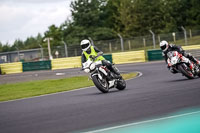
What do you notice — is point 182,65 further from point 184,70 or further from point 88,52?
point 88,52

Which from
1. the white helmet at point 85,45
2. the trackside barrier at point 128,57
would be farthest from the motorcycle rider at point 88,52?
the trackside barrier at point 128,57

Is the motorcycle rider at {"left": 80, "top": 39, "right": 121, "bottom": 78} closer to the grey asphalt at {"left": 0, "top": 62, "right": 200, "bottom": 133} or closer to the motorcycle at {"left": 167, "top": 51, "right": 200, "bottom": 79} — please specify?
the motorcycle at {"left": 167, "top": 51, "right": 200, "bottom": 79}

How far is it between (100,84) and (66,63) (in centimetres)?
2255

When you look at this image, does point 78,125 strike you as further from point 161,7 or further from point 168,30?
point 161,7

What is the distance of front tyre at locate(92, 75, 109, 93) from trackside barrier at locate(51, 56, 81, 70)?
21507 mm

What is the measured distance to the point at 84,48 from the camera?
12.0 metres

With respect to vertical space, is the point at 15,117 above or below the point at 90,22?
below

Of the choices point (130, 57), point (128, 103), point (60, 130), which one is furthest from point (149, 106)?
point (130, 57)

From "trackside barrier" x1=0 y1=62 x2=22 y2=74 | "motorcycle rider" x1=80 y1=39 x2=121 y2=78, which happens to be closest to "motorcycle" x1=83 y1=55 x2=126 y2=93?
"motorcycle rider" x1=80 y1=39 x2=121 y2=78

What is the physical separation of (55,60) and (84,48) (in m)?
22.9

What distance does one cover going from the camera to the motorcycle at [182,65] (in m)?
13.3

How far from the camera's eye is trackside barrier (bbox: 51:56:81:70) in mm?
33744

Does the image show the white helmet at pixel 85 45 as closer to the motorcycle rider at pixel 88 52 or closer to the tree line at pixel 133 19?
the motorcycle rider at pixel 88 52

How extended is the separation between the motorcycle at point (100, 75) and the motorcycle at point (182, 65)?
2.17 metres
